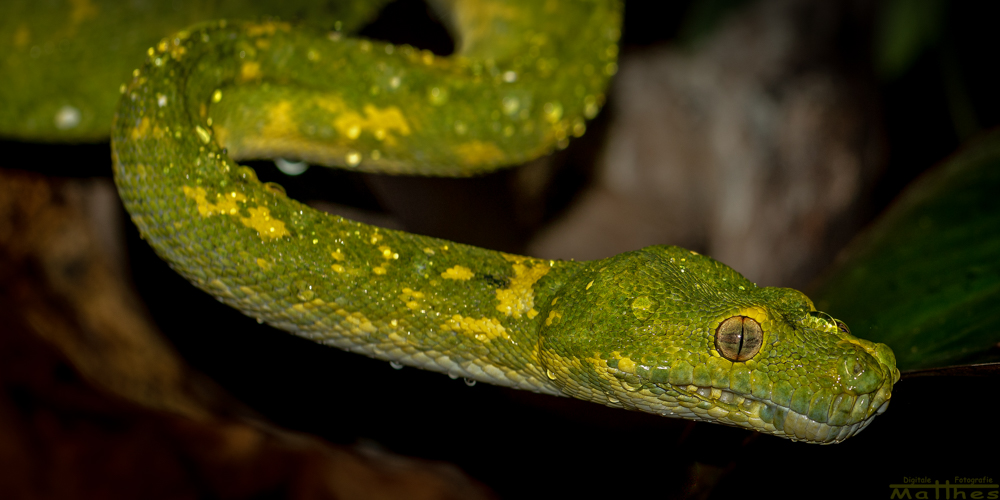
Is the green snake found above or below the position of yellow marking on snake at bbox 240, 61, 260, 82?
below

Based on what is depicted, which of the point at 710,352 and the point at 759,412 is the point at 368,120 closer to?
the point at 710,352

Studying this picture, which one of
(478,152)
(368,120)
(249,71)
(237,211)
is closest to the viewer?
(237,211)

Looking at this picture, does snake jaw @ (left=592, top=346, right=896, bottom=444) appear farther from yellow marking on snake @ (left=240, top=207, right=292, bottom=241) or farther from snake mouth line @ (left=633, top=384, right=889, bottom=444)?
yellow marking on snake @ (left=240, top=207, right=292, bottom=241)

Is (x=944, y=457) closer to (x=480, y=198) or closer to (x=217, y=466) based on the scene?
(x=480, y=198)

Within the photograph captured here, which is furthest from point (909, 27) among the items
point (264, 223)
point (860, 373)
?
point (264, 223)

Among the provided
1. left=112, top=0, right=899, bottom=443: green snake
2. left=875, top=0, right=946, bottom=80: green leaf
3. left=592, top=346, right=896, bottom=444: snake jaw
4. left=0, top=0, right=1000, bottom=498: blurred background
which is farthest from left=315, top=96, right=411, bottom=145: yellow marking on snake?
left=875, top=0, right=946, bottom=80: green leaf

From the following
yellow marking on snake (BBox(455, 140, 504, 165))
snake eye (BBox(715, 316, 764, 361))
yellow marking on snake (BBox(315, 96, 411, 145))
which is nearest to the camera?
snake eye (BBox(715, 316, 764, 361))

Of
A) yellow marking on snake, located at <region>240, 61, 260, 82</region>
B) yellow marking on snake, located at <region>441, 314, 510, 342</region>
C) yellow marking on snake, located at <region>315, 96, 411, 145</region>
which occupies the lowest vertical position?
yellow marking on snake, located at <region>441, 314, 510, 342</region>

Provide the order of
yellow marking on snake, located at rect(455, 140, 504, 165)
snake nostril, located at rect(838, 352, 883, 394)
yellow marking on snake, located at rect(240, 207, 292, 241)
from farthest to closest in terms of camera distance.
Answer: yellow marking on snake, located at rect(455, 140, 504, 165) < yellow marking on snake, located at rect(240, 207, 292, 241) < snake nostril, located at rect(838, 352, 883, 394)

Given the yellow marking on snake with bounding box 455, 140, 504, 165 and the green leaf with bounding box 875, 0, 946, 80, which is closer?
the yellow marking on snake with bounding box 455, 140, 504, 165
